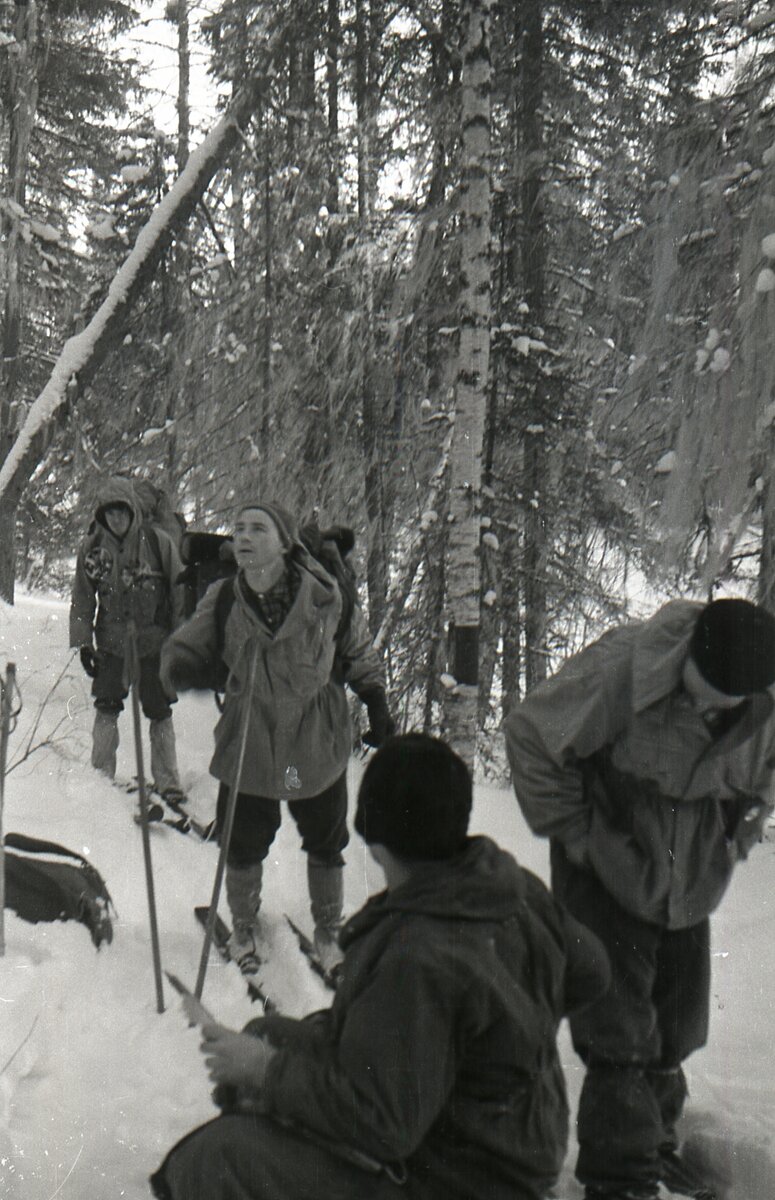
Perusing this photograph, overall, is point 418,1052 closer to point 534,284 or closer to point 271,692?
point 271,692

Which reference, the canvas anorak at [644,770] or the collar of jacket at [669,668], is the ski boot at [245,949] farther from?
the collar of jacket at [669,668]

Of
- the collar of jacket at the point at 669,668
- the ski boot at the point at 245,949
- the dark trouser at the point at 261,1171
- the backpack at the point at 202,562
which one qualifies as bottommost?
the ski boot at the point at 245,949

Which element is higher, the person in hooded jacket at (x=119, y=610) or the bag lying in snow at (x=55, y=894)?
the person in hooded jacket at (x=119, y=610)

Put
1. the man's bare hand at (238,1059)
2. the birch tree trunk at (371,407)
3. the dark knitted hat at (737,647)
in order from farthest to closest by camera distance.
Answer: the birch tree trunk at (371,407), the dark knitted hat at (737,647), the man's bare hand at (238,1059)

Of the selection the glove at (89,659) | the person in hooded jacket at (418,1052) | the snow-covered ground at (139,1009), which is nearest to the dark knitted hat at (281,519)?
the snow-covered ground at (139,1009)

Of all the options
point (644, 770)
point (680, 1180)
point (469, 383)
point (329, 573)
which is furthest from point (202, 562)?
point (680, 1180)

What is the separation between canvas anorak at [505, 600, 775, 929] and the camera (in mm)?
2838

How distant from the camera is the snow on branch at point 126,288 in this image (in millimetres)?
8672

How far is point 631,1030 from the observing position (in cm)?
281

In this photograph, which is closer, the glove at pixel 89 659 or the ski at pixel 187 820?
the ski at pixel 187 820

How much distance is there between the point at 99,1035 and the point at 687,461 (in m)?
Result: 5.50

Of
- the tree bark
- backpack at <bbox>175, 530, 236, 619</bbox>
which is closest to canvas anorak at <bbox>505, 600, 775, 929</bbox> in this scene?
backpack at <bbox>175, 530, 236, 619</bbox>

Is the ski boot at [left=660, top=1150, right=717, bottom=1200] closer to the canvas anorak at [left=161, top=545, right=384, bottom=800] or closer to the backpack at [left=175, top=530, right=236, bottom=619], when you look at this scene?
the canvas anorak at [left=161, top=545, right=384, bottom=800]

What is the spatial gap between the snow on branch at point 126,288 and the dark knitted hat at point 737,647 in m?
7.42
